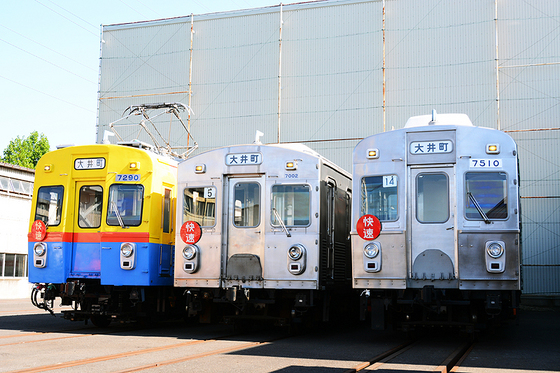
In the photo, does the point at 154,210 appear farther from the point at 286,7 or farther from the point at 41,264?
the point at 286,7

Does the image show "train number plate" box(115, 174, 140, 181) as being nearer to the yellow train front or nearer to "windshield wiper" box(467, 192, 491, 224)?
the yellow train front

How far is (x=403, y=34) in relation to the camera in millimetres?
24484

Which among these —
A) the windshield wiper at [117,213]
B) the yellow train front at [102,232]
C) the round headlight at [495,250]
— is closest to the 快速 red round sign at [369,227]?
the round headlight at [495,250]

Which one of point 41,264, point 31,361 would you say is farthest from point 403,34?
point 31,361

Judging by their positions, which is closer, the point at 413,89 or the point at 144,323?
the point at 144,323

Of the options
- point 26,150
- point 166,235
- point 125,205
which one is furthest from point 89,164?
point 26,150

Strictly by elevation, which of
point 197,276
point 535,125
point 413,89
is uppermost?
point 413,89

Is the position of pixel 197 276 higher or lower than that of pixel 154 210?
lower

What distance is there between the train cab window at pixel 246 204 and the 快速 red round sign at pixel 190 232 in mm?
733

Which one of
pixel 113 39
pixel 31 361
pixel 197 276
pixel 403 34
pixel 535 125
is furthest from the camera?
pixel 113 39

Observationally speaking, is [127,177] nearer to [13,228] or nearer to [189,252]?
[189,252]

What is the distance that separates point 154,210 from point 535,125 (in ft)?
54.0

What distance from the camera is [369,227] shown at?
33.2 ft

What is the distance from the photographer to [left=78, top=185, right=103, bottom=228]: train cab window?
40.0ft
